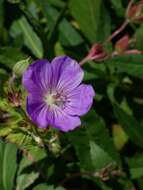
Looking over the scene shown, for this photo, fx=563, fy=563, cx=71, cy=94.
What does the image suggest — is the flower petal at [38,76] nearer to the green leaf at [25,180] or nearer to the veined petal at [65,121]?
the veined petal at [65,121]

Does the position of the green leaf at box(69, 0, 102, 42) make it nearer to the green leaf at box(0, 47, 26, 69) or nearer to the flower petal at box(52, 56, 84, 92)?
the green leaf at box(0, 47, 26, 69)

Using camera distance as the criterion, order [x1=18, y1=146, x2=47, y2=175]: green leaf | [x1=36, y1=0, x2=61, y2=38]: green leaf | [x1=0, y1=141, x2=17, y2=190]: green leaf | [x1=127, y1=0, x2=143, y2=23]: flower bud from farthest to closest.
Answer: [x1=36, y1=0, x2=61, y2=38]: green leaf, [x1=127, y1=0, x2=143, y2=23]: flower bud, [x1=18, y1=146, x2=47, y2=175]: green leaf, [x1=0, y1=141, x2=17, y2=190]: green leaf

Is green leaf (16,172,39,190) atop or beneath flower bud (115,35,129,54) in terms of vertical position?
beneath

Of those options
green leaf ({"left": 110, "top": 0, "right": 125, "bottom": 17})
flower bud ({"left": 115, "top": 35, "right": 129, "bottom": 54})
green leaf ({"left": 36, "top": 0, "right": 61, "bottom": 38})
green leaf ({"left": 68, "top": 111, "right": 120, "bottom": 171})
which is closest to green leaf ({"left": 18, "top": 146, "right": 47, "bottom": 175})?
green leaf ({"left": 68, "top": 111, "right": 120, "bottom": 171})

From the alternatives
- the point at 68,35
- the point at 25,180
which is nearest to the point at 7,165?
the point at 25,180

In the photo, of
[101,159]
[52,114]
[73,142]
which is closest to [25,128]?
[52,114]

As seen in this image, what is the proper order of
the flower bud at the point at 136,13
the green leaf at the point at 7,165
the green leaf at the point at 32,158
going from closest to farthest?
the green leaf at the point at 7,165 < the green leaf at the point at 32,158 < the flower bud at the point at 136,13

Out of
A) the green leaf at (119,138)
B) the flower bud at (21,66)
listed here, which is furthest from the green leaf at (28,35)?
the flower bud at (21,66)
